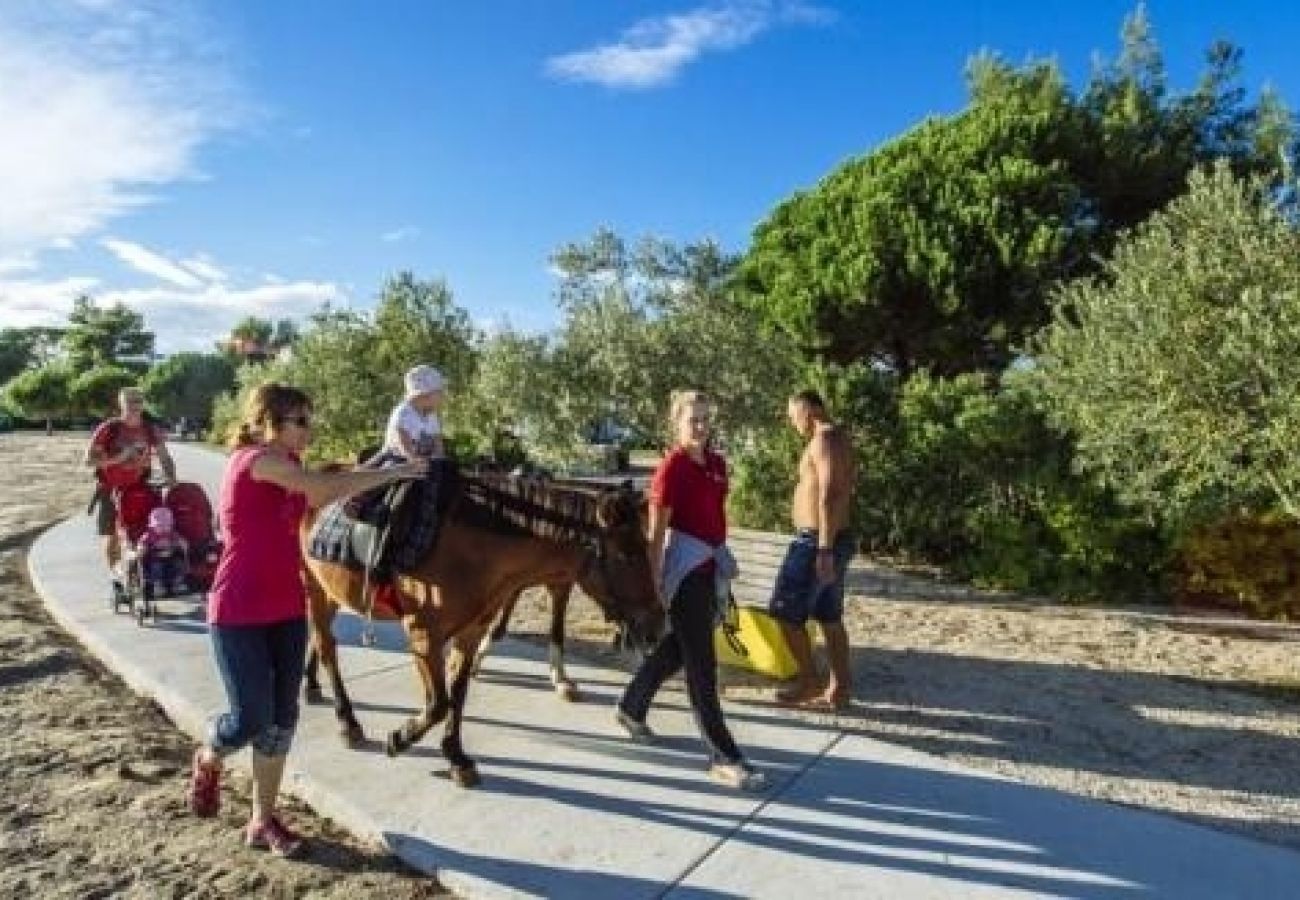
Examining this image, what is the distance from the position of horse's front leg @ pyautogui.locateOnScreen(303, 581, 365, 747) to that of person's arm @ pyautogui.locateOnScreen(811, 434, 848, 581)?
272 cm

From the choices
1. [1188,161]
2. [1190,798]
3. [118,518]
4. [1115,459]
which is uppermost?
[1188,161]

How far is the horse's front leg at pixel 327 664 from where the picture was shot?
16.6ft

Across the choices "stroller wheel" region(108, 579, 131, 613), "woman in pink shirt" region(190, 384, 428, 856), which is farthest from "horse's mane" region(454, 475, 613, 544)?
"stroller wheel" region(108, 579, 131, 613)

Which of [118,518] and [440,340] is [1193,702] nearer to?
[118,518]

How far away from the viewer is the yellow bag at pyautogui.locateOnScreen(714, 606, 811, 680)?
21.7 ft

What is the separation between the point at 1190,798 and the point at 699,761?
2.46m

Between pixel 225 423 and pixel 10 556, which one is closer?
pixel 10 556

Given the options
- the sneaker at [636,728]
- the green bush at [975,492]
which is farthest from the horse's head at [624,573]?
the green bush at [975,492]

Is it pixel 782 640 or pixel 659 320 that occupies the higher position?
pixel 659 320

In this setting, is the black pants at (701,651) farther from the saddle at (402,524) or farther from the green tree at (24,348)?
the green tree at (24,348)

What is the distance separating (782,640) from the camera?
6609 millimetres

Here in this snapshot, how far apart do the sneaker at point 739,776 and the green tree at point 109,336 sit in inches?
3138

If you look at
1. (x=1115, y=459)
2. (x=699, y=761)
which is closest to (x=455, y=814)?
(x=699, y=761)

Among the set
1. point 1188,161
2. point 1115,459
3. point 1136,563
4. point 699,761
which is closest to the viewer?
point 699,761
